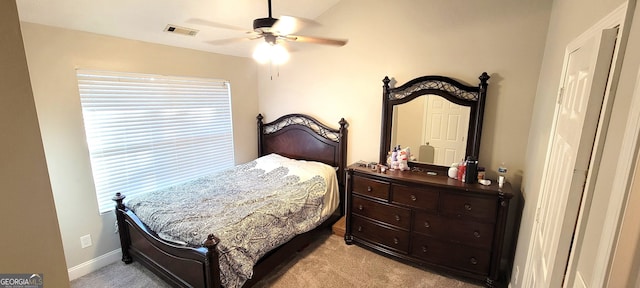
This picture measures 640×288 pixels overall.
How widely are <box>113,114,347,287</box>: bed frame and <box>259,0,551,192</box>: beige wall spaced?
198 millimetres

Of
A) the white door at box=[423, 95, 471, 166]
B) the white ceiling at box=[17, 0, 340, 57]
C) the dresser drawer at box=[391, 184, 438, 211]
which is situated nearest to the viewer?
the white ceiling at box=[17, 0, 340, 57]

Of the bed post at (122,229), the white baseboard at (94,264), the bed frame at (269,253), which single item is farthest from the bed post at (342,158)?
the white baseboard at (94,264)

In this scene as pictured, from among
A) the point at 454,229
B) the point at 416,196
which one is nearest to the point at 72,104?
the point at 416,196

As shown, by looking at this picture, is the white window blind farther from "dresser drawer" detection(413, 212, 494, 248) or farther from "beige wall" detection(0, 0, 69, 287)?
"dresser drawer" detection(413, 212, 494, 248)

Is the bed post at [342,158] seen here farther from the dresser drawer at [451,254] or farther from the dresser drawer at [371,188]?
the dresser drawer at [451,254]

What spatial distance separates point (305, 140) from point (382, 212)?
1.45 meters

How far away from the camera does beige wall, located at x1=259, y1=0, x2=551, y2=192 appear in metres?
2.26

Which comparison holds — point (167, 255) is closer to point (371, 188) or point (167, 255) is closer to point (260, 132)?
point (371, 188)

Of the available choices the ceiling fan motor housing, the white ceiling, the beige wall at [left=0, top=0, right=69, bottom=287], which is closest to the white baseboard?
the white ceiling

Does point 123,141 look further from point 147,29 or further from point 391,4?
point 391,4

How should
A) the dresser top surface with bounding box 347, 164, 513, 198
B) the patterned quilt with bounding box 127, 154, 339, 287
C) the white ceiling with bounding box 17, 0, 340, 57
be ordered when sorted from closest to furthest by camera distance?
Result: the patterned quilt with bounding box 127, 154, 339, 287, the white ceiling with bounding box 17, 0, 340, 57, the dresser top surface with bounding box 347, 164, 513, 198

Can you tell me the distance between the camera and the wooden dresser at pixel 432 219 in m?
2.21

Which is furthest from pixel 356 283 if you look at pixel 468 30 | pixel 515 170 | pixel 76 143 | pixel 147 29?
pixel 147 29

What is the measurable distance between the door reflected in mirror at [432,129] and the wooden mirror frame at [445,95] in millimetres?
43
